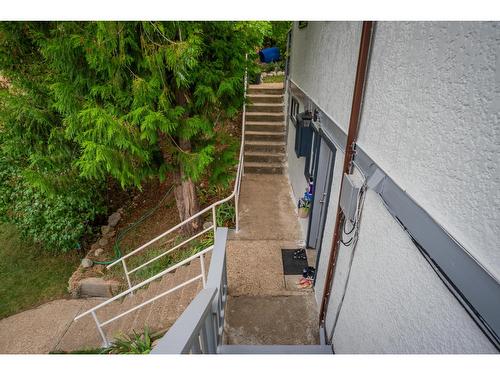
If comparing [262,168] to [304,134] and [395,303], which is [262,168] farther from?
[395,303]

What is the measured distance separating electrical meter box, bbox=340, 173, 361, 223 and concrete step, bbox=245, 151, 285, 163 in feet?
18.0

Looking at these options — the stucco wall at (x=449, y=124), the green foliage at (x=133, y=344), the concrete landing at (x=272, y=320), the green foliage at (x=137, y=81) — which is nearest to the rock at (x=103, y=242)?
the green foliage at (x=133, y=344)

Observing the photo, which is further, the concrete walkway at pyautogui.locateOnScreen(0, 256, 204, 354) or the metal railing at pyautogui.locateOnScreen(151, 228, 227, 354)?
the concrete walkway at pyautogui.locateOnScreen(0, 256, 204, 354)

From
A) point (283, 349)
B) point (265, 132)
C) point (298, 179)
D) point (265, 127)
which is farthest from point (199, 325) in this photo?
point (265, 127)

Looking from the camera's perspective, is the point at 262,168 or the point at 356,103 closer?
the point at 356,103

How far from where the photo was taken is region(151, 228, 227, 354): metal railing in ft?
4.34

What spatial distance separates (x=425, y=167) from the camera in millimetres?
1476

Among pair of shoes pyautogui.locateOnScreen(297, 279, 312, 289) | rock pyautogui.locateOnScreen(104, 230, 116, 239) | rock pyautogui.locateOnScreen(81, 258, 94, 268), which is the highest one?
pair of shoes pyautogui.locateOnScreen(297, 279, 312, 289)

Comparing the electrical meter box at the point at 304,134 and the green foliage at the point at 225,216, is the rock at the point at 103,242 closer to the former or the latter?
the green foliage at the point at 225,216

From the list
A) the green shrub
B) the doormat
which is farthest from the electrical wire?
the green shrub

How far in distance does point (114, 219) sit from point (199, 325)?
7.07 m

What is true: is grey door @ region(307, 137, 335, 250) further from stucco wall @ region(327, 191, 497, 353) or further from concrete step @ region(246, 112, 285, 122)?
concrete step @ region(246, 112, 285, 122)

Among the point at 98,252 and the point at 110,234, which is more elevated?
the point at 110,234

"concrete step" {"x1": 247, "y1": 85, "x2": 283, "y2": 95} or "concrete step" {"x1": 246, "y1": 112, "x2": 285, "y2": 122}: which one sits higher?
"concrete step" {"x1": 247, "y1": 85, "x2": 283, "y2": 95}
